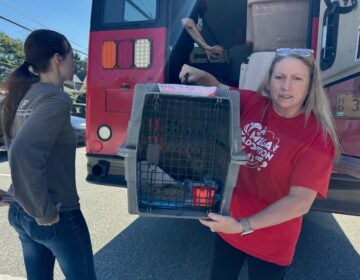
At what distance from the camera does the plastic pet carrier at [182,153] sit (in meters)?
1.32

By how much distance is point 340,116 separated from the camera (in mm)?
2412

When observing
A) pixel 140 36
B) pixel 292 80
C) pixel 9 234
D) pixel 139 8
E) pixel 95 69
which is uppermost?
pixel 139 8

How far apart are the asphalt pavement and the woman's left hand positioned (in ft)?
5.49

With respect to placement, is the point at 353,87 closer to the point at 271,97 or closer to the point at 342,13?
the point at 342,13

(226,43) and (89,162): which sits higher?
(226,43)

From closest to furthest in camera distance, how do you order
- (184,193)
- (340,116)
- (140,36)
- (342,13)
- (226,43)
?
(184,193) → (342,13) → (340,116) → (140,36) → (226,43)

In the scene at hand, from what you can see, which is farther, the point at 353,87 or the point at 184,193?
the point at 353,87

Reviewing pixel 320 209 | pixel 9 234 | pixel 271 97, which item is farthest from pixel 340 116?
pixel 9 234

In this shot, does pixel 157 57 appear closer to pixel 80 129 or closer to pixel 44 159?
pixel 44 159

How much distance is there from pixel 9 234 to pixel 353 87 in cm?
353

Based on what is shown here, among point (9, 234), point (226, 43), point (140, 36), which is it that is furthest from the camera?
point (226, 43)

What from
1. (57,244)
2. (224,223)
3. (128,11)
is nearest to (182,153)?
(224,223)

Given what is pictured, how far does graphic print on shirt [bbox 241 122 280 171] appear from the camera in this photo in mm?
1526

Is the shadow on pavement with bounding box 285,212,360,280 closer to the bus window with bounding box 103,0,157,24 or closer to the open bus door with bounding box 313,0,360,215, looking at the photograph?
the open bus door with bounding box 313,0,360,215
